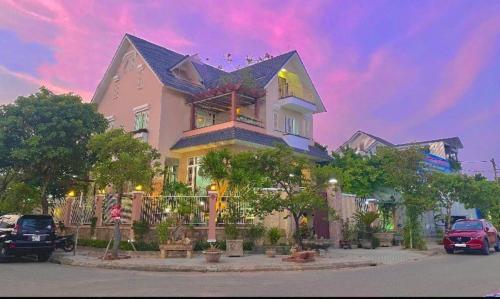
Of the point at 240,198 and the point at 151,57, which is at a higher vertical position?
the point at 151,57

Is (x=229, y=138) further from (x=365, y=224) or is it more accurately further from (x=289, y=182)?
(x=365, y=224)

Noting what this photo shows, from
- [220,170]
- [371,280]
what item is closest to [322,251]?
[220,170]

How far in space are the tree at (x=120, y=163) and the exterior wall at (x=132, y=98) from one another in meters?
7.13

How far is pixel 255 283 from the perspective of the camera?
9.24m

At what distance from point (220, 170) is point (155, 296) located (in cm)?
1034

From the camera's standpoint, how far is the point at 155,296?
7270mm

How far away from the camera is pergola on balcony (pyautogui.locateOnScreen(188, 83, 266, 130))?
22.4 meters

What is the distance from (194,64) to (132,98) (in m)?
4.76

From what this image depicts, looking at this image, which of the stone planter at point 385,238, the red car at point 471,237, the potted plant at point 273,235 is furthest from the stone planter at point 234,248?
the red car at point 471,237

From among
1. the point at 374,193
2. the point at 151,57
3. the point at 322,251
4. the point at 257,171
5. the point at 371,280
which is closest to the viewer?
the point at 371,280

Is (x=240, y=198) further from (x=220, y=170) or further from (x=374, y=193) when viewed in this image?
(x=374, y=193)

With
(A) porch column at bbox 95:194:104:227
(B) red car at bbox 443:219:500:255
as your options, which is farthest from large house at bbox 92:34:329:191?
(B) red car at bbox 443:219:500:255

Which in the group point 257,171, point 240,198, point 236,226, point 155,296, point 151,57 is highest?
point 151,57

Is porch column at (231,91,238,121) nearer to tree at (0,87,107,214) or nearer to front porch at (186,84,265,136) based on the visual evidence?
front porch at (186,84,265,136)
